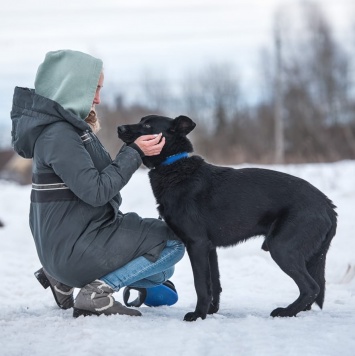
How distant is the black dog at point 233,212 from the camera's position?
4035mm

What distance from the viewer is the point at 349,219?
341 inches

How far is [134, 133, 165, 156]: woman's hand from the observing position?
4129mm

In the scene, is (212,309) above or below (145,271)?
below

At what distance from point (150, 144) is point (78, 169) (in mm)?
612

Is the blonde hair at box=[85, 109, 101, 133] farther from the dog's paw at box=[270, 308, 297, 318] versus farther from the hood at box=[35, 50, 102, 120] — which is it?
→ the dog's paw at box=[270, 308, 297, 318]

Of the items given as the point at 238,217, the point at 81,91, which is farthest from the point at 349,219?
the point at 81,91

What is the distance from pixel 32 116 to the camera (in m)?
3.92

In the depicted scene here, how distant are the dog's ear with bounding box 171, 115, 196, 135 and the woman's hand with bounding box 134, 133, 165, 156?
0.50 ft

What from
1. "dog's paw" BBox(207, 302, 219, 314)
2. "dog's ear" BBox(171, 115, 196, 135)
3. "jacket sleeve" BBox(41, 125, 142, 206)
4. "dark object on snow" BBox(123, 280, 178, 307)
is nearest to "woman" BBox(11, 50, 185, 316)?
"jacket sleeve" BBox(41, 125, 142, 206)

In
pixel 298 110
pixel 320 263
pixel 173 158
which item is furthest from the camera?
pixel 298 110

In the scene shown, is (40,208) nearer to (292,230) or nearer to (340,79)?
(292,230)

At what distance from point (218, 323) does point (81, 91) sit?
5.57 feet

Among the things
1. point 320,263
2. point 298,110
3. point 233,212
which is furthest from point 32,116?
point 298,110

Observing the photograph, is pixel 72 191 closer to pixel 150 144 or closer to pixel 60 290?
pixel 150 144
